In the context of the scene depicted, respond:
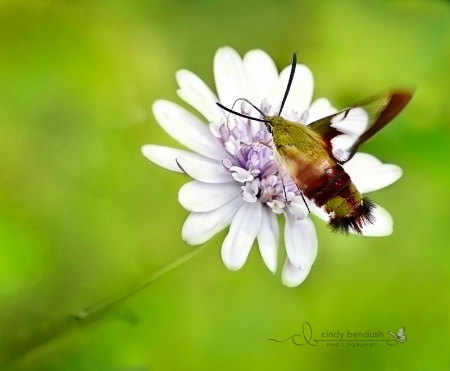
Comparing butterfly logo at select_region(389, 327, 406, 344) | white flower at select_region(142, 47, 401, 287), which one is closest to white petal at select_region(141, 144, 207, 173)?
white flower at select_region(142, 47, 401, 287)

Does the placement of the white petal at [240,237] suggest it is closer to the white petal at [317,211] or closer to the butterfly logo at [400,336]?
the white petal at [317,211]

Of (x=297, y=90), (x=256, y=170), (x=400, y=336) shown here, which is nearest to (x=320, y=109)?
(x=297, y=90)

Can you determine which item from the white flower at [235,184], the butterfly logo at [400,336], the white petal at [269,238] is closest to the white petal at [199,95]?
the white flower at [235,184]

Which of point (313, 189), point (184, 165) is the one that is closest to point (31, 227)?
point (184, 165)

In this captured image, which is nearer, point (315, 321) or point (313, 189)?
point (313, 189)

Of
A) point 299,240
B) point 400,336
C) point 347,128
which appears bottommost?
point 400,336

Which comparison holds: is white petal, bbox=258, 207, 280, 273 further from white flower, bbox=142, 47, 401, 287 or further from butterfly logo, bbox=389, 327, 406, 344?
butterfly logo, bbox=389, 327, 406, 344

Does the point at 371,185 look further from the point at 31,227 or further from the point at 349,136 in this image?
the point at 31,227

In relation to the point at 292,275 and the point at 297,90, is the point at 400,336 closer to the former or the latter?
the point at 292,275
